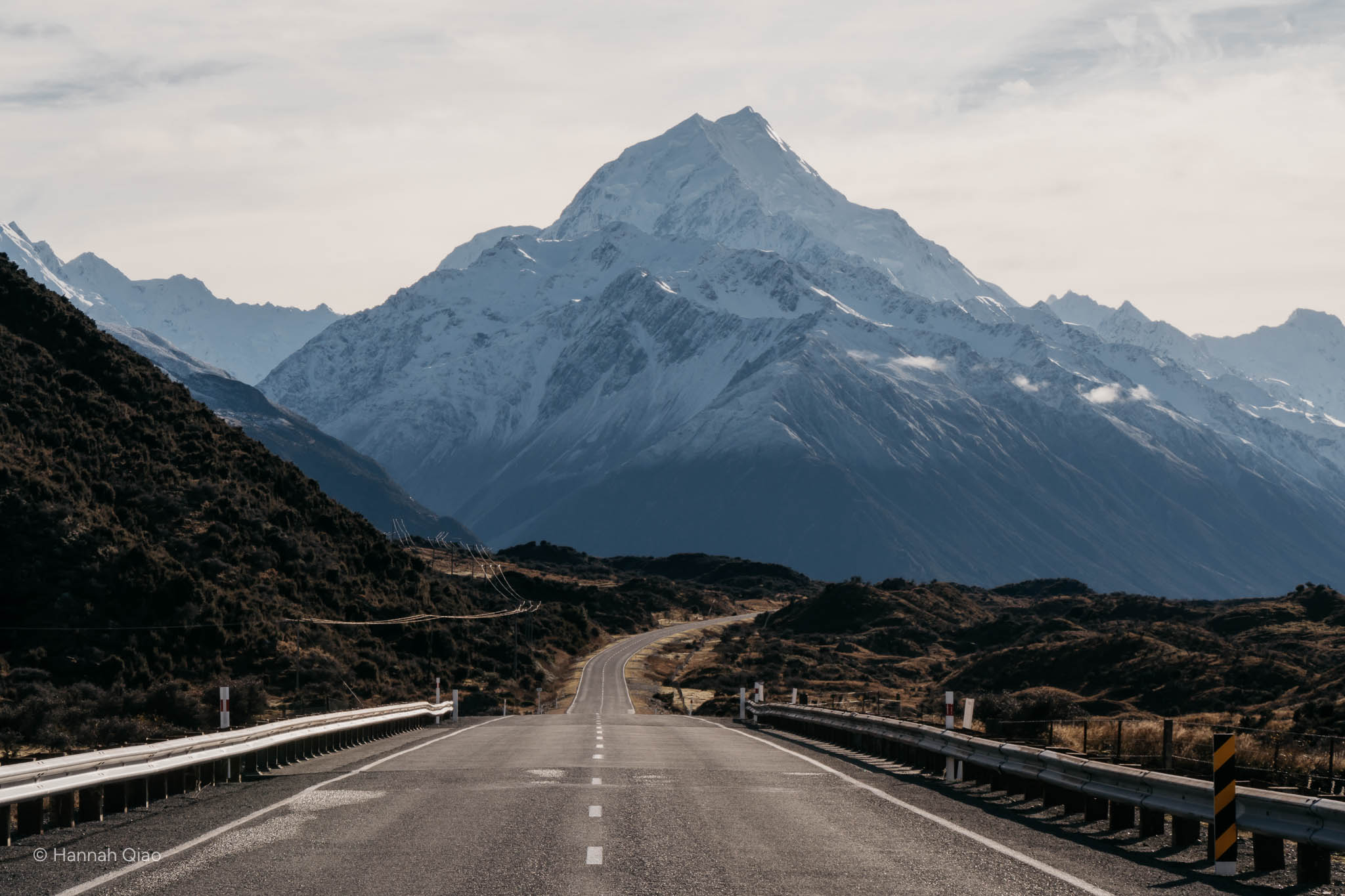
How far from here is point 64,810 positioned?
16.4m

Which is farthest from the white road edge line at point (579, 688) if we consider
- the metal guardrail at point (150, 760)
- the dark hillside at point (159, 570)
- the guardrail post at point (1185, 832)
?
the guardrail post at point (1185, 832)

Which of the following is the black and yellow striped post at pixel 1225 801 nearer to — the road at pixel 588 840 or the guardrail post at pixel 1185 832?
the road at pixel 588 840

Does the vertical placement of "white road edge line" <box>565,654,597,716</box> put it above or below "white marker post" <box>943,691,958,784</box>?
below

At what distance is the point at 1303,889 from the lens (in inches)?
506

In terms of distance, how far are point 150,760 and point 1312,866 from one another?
519 inches

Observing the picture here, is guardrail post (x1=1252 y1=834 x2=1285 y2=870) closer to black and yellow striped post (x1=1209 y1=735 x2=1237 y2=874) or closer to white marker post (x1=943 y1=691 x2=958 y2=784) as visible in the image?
black and yellow striped post (x1=1209 y1=735 x2=1237 y2=874)

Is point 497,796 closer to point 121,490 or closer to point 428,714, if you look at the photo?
point 428,714

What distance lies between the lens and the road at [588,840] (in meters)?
→ 12.5

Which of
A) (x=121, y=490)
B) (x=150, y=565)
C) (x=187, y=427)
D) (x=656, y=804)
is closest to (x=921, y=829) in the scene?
(x=656, y=804)

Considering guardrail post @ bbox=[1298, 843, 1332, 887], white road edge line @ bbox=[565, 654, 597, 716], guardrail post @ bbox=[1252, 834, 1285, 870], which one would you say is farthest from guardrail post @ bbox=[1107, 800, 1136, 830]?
white road edge line @ bbox=[565, 654, 597, 716]

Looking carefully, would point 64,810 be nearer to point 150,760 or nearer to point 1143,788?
point 150,760

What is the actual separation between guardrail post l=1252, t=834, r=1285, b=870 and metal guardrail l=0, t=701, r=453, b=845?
39.2ft

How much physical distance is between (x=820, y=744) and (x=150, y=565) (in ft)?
99.1

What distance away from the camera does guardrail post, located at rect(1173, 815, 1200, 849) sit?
15.5m
